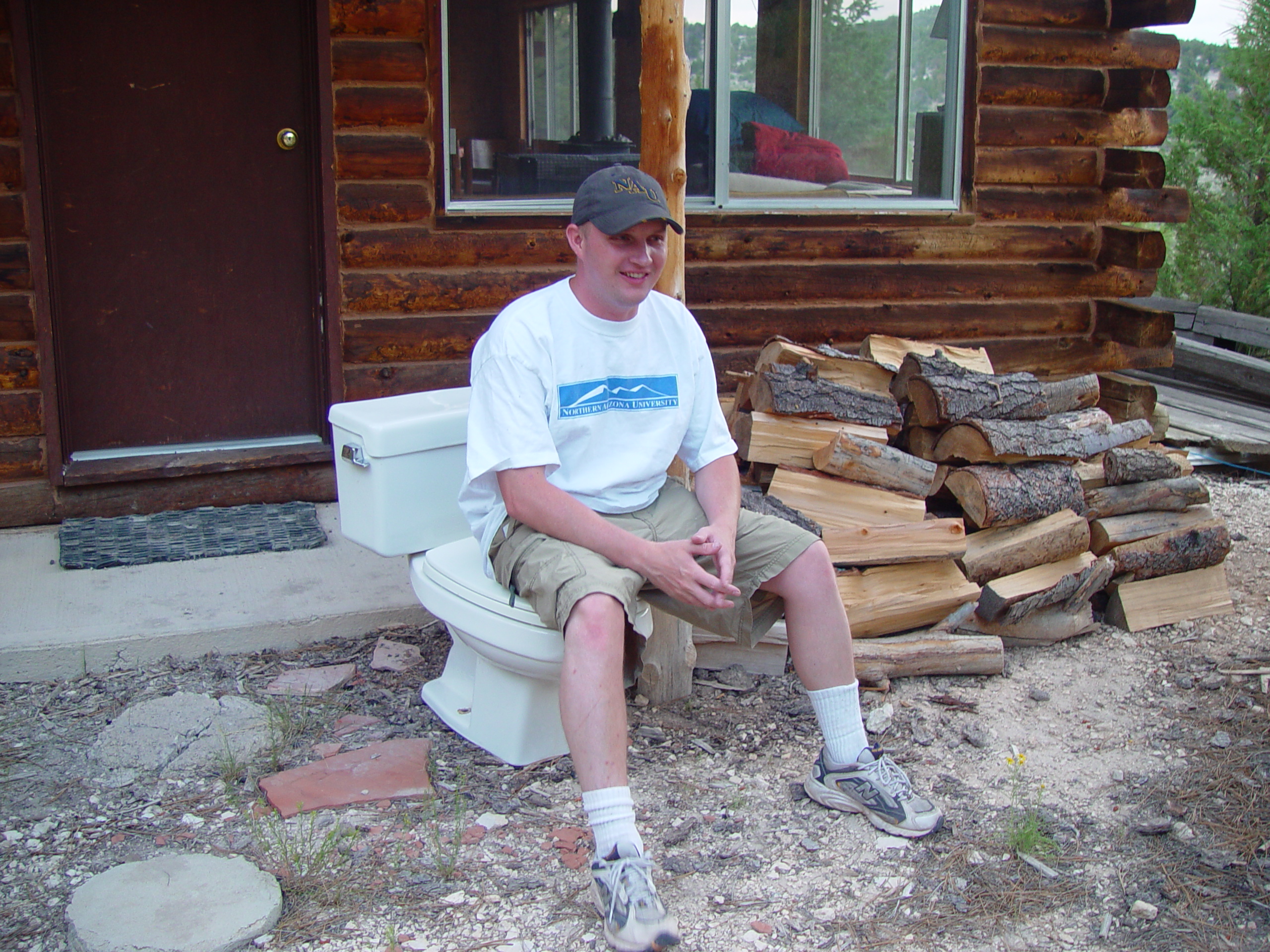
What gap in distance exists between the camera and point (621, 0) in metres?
4.93

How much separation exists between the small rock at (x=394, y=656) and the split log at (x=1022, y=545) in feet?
6.14

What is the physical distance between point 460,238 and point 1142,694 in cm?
310

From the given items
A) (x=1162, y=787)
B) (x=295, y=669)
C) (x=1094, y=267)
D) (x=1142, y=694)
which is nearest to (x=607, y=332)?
(x=295, y=669)

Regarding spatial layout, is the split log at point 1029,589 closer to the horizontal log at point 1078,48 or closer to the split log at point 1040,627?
the split log at point 1040,627

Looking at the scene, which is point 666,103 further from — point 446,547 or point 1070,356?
point 1070,356

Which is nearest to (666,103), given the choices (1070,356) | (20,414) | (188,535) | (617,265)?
(617,265)

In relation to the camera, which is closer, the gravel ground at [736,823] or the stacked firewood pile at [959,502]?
the gravel ground at [736,823]

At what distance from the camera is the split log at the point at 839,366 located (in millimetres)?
4164

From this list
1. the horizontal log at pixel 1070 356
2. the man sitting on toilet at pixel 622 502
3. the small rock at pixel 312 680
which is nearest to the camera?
the man sitting on toilet at pixel 622 502

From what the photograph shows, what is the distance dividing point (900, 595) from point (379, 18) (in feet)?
9.70

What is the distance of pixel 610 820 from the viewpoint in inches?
93.7

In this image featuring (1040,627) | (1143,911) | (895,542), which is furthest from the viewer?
(1040,627)

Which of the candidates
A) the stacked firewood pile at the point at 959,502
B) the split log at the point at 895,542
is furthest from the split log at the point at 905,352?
the split log at the point at 895,542

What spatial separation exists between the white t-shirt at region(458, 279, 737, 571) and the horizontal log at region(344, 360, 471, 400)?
189 cm
